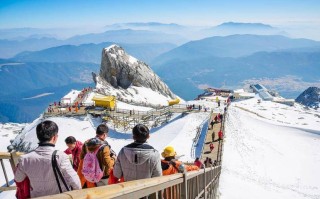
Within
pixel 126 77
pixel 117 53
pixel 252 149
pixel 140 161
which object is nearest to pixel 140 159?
pixel 140 161

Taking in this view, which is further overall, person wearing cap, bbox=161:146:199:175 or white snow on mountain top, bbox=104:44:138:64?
white snow on mountain top, bbox=104:44:138:64

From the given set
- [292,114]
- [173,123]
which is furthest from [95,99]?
[292,114]

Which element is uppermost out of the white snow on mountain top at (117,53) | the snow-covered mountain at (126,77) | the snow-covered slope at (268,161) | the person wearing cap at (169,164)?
the white snow on mountain top at (117,53)

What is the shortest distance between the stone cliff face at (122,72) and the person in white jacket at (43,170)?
206ft

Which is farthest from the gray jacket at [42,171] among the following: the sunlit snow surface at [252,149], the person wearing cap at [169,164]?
the sunlit snow surface at [252,149]

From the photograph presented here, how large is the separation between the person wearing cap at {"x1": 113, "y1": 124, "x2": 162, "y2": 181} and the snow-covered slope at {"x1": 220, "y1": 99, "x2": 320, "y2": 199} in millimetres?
11369

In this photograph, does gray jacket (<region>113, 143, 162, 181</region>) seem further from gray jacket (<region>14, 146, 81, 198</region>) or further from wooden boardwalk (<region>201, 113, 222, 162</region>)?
wooden boardwalk (<region>201, 113, 222, 162</region>)

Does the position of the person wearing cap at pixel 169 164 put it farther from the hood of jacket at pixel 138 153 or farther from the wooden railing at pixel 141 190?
the hood of jacket at pixel 138 153

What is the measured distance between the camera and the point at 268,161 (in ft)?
92.5

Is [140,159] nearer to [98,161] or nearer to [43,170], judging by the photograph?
[98,161]

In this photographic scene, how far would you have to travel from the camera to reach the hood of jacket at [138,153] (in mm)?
5344

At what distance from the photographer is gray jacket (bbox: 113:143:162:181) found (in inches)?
211

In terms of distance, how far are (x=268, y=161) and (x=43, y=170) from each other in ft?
87.5

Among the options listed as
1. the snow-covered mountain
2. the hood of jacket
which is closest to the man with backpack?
the hood of jacket
